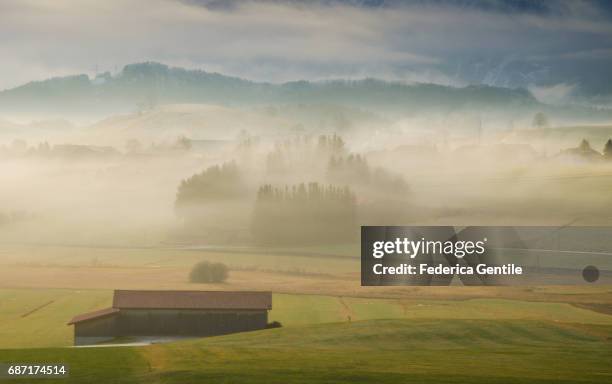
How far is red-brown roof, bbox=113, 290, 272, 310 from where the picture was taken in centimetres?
4684

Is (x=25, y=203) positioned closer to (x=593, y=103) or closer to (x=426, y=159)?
(x=426, y=159)

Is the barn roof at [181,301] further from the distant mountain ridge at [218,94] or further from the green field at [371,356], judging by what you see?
the distant mountain ridge at [218,94]

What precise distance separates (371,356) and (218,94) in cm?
2863

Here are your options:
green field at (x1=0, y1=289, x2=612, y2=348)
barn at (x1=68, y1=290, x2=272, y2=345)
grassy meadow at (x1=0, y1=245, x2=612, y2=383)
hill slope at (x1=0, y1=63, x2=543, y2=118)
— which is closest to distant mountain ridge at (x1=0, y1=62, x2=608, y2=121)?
hill slope at (x1=0, y1=63, x2=543, y2=118)

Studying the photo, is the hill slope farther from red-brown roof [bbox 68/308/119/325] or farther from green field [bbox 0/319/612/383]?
green field [bbox 0/319/612/383]

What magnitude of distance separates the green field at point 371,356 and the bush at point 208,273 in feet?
33.4

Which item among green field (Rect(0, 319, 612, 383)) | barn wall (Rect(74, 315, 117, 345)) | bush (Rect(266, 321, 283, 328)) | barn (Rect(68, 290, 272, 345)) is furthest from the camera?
bush (Rect(266, 321, 283, 328))

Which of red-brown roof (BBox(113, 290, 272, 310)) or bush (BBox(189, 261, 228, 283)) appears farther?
bush (BBox(189, 261, 228, 283))

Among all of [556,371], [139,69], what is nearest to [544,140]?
[139,69]

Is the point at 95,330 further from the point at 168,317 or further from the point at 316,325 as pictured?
the point at 316,325

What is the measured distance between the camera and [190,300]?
47625 mm

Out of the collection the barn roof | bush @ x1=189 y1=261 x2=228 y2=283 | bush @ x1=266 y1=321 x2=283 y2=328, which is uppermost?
bush @ x1=189 y1=261 x2=228 y2=283

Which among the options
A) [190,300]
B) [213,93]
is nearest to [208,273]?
[190,300]

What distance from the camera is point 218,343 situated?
41719 mm
